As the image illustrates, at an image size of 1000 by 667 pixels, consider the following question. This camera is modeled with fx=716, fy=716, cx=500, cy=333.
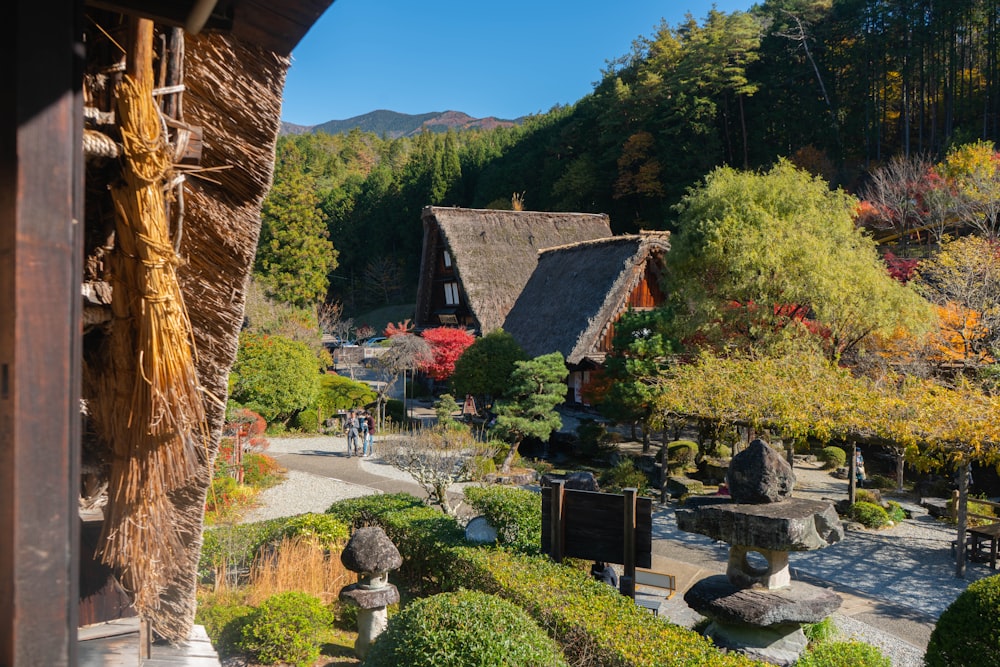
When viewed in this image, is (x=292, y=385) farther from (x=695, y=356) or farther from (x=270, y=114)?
(x=270, y=114)

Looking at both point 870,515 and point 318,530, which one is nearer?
point 318,530

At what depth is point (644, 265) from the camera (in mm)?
21797

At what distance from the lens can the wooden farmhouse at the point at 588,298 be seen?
20.8 metres

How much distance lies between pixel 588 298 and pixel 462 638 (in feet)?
57.2

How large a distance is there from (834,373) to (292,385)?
13.9 meters

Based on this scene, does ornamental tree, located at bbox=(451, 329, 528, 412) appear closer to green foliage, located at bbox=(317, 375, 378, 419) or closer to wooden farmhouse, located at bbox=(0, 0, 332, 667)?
green foliage, located at bbox=(317, 375, 378, 419)

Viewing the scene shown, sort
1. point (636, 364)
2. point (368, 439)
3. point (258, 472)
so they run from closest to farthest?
point (258, 472), point (636, 364), point (368, 439)

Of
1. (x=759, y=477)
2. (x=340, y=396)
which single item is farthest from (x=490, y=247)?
(x=759, y=477)

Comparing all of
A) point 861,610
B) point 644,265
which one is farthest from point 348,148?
point 861,610

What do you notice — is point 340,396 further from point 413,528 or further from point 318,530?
point 413,528

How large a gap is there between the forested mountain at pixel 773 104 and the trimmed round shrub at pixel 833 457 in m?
13.6

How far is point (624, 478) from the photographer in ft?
47.8

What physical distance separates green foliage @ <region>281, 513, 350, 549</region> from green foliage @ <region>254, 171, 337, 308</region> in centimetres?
2090

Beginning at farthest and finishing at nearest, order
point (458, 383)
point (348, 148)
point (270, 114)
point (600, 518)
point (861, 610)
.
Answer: point (348, 148)
point (458, 383)
point (861, 610)
point (600, 518)
point (270, 114)
